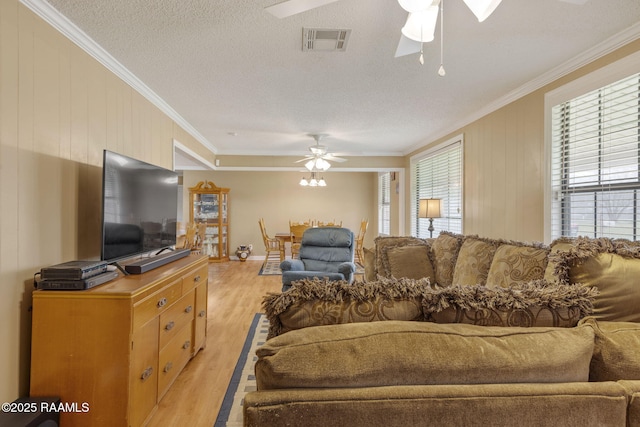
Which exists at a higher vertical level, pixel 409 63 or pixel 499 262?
pixel 409 63

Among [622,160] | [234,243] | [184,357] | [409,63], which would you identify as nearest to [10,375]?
[184,357]

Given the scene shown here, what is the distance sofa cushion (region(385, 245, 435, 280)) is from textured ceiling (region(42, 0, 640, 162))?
5.06 ft

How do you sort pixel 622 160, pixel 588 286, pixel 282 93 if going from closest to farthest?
pixel 588 286 → pixel 622 160 → pixel 282 93

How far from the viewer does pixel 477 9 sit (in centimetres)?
119

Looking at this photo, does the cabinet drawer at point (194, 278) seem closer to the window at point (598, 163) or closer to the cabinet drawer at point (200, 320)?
the cabinet drawer at point (200, 320)

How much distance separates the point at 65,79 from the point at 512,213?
3.76m

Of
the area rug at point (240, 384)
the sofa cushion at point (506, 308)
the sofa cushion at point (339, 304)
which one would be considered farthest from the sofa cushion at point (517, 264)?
the area rug at point (240, 384)

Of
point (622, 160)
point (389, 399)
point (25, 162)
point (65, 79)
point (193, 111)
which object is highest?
point (193, 111)

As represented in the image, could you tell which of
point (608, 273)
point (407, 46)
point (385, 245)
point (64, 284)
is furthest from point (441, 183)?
point (64, 284)

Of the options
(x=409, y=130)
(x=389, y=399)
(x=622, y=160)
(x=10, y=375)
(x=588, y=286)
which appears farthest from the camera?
(x=409, y=130)

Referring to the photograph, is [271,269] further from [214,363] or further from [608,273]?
[608,273]

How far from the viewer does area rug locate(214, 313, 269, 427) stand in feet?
5.82

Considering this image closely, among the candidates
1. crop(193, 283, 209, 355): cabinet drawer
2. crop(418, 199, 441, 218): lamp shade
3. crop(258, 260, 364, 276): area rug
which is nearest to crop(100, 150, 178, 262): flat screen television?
crop(193, 283, 209, 355): cabinet drawer

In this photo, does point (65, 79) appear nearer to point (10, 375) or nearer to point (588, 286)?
point (10, 375)
